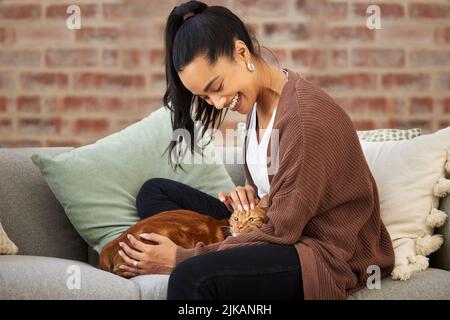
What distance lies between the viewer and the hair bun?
186 centimetres

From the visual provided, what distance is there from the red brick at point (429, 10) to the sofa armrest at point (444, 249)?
1343 millimetres

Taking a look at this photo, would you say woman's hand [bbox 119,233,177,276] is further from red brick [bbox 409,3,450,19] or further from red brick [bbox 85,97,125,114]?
red brick [bbox 409,3,450,19]

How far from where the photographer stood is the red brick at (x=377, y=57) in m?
3.22

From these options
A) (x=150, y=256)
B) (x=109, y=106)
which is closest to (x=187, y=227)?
(x=150, y=256)

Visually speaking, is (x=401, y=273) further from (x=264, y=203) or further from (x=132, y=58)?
(x=132, y=58)

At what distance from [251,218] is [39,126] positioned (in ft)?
5.25

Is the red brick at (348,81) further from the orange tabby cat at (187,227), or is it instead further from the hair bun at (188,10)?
the hair bun at (188,10)

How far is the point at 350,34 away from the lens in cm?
322

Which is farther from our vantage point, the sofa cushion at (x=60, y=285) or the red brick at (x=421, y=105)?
the red brick at (x=421, y=105)

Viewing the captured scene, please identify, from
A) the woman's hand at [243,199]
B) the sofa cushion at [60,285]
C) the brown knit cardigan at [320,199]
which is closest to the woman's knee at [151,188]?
the woman's hand at [243,199]

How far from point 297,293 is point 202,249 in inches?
11.4

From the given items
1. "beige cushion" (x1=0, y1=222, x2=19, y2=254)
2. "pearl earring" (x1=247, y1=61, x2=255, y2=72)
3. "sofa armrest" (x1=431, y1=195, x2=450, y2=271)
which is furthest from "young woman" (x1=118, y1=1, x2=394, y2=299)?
"beige cushion" (x1=0, y1=222, x2=19, y2=254)
